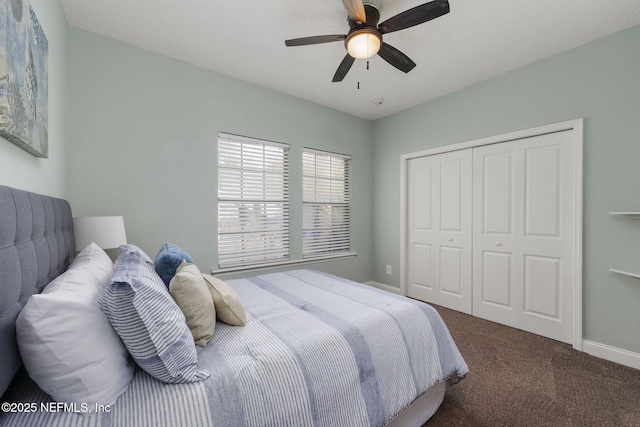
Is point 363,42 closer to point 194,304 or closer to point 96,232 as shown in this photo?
point 194,304

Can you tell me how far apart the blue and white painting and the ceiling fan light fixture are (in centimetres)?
175

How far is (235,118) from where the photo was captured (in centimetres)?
306

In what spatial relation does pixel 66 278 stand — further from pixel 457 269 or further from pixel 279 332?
pixel 457 269

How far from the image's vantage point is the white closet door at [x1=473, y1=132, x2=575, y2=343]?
2611 mm

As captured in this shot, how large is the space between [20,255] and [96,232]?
3.81 feet

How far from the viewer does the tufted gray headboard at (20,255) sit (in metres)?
0.75

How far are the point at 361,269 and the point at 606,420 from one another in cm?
289

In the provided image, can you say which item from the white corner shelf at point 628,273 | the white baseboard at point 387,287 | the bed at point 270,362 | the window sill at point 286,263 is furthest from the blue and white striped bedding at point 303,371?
the white baseboard at point 387,287

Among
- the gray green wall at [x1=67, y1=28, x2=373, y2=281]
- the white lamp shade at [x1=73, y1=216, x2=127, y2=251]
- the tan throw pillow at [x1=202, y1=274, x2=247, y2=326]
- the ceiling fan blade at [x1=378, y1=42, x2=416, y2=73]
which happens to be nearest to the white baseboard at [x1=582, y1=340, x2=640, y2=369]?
the ceiling fan blade at [x1=378, y1=42, x2=416, y2=73]

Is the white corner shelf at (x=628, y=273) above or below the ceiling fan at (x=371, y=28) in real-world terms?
below

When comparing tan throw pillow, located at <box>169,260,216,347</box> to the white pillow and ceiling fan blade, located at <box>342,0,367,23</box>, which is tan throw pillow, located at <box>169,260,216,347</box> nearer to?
the white pillow

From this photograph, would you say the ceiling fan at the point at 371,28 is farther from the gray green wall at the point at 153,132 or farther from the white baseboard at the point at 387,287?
the white baseboard at the point at 387,287

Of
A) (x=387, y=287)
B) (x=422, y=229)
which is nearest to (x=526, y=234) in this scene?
(x=422, y=229)

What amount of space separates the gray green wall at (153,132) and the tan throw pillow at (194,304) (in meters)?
1.67
